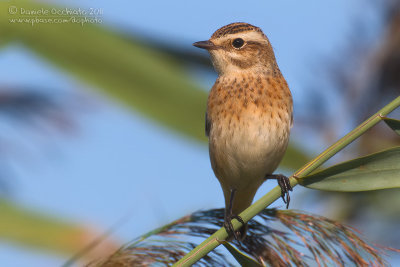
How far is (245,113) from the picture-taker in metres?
3.56

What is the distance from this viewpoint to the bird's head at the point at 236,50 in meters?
3.87

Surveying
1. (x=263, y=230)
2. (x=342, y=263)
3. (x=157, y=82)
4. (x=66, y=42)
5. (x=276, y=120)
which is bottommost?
(x=342, y=263)

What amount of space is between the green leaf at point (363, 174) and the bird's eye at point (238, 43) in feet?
6.41

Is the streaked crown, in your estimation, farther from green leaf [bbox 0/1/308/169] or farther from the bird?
green leaf [bbox 0/1/308/169]

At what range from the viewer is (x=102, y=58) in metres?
3.21

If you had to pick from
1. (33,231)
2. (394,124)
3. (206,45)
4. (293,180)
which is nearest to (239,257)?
(293,180)

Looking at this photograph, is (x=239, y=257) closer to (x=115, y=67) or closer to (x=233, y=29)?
(x=115, y=67)

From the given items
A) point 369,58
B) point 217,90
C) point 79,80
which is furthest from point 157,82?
point 369,58

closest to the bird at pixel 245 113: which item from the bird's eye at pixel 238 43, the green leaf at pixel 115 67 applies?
the bird's eye at pixel 238 43

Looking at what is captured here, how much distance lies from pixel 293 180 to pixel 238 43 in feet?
6.25

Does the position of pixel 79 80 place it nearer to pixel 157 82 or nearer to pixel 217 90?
pixel 157 82

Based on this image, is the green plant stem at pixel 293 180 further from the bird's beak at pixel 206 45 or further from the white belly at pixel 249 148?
the bird's beak at pixel 206 45

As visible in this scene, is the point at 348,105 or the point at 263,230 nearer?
the point at 263,230

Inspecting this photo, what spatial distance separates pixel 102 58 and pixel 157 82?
29 centimetres
